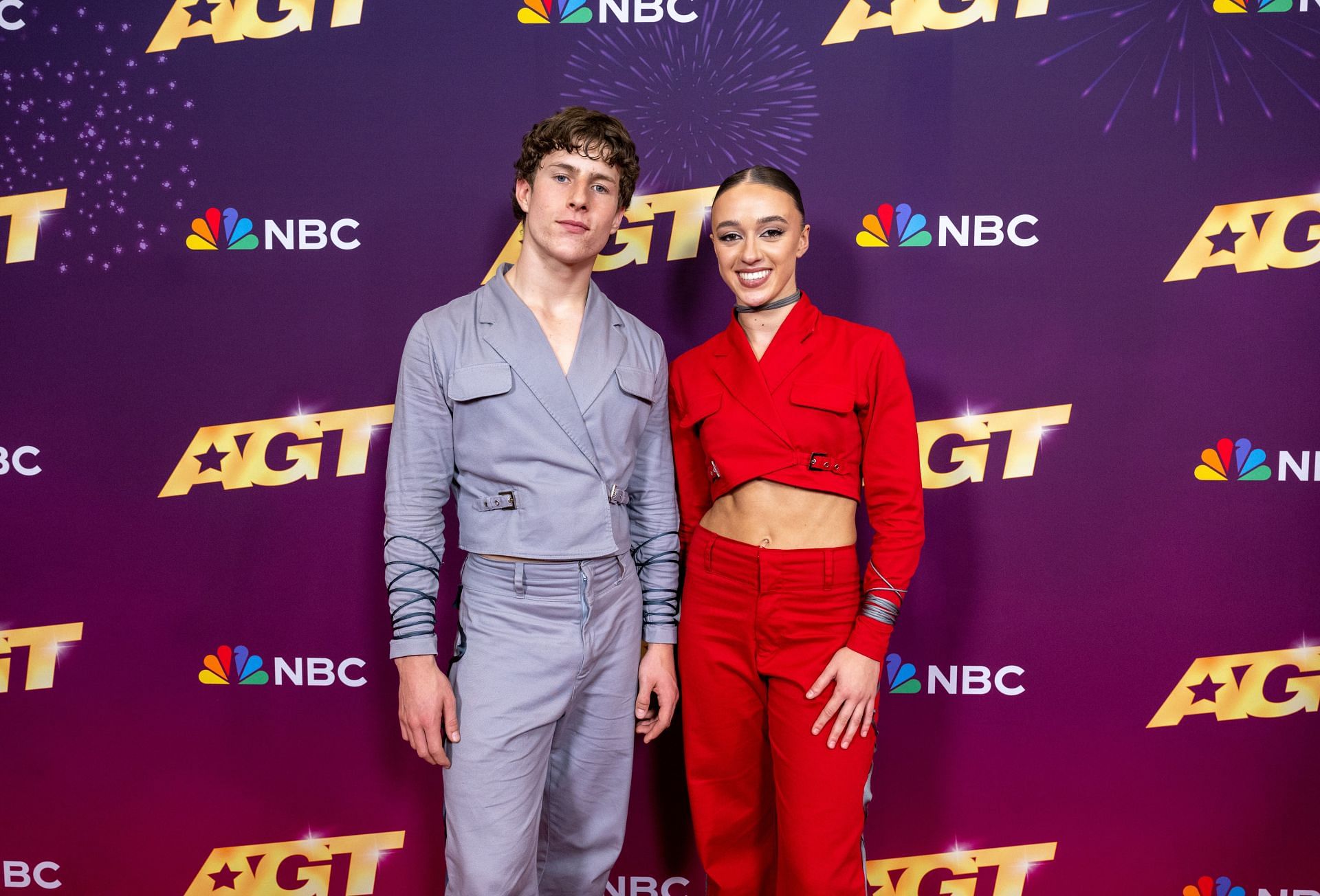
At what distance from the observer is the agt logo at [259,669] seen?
2.34 m

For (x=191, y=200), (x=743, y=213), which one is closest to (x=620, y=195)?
(x=743, y=213)

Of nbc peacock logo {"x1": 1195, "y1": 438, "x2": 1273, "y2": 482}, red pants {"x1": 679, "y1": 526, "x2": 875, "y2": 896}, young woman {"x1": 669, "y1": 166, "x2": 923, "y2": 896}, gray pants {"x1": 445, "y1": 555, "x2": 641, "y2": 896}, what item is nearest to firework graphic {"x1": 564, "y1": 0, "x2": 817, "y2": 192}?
young woman {"x1": 669, "y1": 166, "x2": 923, "y2": 896}

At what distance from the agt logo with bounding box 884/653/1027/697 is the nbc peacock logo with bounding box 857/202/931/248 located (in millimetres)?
1138

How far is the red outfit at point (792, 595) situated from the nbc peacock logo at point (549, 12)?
968 mm

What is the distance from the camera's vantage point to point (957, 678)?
2.32 metres

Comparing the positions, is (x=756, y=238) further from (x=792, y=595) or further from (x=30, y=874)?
(x=30, y=874)

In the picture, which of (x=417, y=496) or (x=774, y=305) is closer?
(x=417, y=496)

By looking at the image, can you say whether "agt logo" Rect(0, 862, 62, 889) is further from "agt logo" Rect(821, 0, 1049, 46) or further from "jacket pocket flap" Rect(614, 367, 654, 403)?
"agt logo" Rect(821, 0, 1049, 46)

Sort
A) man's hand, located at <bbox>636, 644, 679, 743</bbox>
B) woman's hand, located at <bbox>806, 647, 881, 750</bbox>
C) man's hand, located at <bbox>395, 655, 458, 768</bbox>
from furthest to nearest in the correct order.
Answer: man's hand, located at <bbox>636, 644, 679, 743</bbox>, woman's hand, located at <bbox>806, 647, 881, 750</bbox>, man's hand, located at <bbox>395, 655, 458, 768</bbox>

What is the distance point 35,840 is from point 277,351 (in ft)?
5.21

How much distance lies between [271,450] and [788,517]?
1.45 m

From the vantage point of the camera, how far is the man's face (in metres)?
1.69

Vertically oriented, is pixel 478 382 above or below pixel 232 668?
above

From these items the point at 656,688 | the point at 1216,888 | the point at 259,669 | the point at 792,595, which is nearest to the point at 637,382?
the point at 792,595
